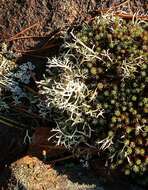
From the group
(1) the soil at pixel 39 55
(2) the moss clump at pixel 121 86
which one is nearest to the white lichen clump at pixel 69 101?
(2) the moss clump at pixel 121 86

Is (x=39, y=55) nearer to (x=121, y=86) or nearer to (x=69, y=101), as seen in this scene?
(x=69, y=101)

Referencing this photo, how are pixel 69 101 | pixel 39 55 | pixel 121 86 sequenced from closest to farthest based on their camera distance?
pixel 121 86 → pixel 69 101 → pixel 39 55

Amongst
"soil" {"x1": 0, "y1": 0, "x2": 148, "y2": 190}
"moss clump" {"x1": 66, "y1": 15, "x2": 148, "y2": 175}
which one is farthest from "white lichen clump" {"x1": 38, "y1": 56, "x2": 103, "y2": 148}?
"soil" {"x1": 0, "y1": 0, "x2": 148, "y2": 190}

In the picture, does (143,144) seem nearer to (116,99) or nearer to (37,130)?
(116,99)

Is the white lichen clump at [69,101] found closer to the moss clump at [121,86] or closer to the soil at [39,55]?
the moss clump at [121,86]

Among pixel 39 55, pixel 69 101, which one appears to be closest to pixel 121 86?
pixel 69 101

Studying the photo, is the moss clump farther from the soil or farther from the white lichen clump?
the soil
